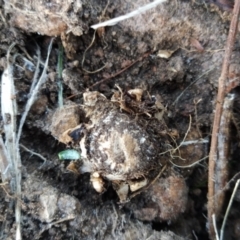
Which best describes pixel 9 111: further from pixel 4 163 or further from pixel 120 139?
pixel 120 139

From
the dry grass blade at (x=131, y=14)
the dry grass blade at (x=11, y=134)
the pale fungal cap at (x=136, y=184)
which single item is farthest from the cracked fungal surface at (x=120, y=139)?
the dry grass blade at (x=131, y=14)

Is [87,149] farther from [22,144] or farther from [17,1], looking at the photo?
[17,1]

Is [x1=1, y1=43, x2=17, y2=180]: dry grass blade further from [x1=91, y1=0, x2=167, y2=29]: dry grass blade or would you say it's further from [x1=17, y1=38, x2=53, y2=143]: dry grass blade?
[x1=91, y1=0, x2=167, y2=29]: dry grass blade

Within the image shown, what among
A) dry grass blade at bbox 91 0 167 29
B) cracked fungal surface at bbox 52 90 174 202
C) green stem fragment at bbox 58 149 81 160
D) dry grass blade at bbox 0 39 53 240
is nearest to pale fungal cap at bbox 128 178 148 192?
cracked fungal surface at bbox 52 90 174 202

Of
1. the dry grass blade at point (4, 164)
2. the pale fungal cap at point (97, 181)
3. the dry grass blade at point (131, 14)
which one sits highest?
the dry grass blade at point (131, 14)

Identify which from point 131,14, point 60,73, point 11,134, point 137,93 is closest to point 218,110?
point 137,93

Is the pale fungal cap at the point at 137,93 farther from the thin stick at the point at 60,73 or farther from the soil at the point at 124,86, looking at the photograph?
the thin stick at the point at 60,73
